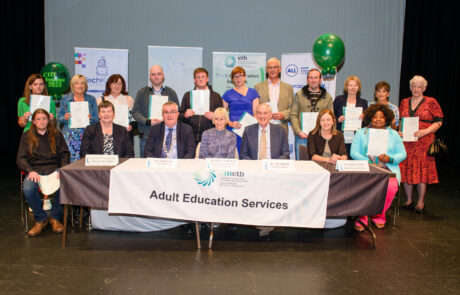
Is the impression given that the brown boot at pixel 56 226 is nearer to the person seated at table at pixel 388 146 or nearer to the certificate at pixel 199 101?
the certificate at pixel 199 101

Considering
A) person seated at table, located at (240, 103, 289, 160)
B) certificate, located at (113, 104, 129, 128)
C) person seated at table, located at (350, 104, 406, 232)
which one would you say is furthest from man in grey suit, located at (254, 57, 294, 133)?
certificate, located at (113, 104, 129, 128)

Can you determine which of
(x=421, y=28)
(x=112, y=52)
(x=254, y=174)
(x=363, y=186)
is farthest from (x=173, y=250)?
(x=421, y=28)

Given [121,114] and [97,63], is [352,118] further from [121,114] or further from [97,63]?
[97,63]

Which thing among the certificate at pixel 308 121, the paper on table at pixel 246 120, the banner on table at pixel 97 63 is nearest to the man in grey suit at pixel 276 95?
the certificate at pixel 308 121

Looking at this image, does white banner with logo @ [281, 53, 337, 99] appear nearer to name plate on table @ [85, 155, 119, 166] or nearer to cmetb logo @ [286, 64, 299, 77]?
cmetb logo @ [286, 64, 299, 77]

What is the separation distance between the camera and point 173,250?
132 inches

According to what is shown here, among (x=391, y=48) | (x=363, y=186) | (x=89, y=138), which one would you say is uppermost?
(x=391, y=48)

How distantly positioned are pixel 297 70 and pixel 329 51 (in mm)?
1590

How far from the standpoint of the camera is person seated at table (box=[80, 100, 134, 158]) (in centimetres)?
388

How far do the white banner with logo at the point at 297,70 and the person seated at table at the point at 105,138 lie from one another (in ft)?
11.7

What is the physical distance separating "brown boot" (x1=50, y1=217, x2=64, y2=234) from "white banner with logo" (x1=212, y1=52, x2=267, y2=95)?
12.1ft

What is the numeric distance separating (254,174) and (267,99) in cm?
179

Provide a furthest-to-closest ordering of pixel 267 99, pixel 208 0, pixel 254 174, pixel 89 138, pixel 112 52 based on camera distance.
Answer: pixel 208 0 < pixel 112 52 < pixel 267 99 < pixel 89 138 < pixel 254 174

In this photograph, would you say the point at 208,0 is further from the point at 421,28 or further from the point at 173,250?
the point at 173,250
